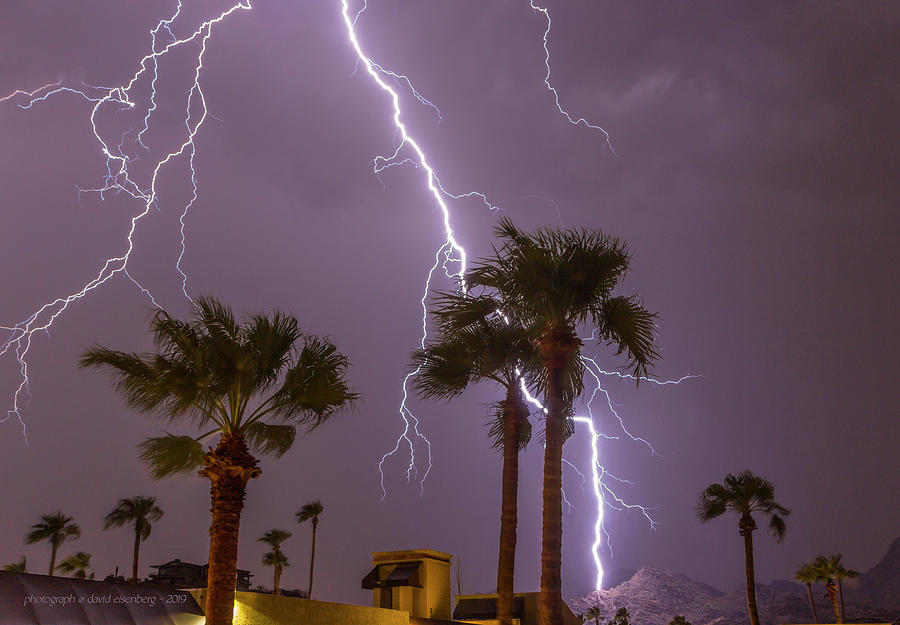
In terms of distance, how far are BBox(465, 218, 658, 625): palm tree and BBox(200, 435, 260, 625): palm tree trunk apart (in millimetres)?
4715

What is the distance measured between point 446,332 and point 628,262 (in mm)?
3759

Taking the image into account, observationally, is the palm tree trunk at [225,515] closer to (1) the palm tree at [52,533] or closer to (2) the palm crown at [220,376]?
(2) the palm crown at [220,376]

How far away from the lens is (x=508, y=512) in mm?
14773

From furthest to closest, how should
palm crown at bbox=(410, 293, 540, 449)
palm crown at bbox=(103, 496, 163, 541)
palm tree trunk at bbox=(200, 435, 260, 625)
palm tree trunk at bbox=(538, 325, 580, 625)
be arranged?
1. palm crown at bbox=(103, 496, 163, 541)
2. palm crown at bbox=(410, 293, 540, 449)
3. palm tree trunk at bbox=(200, 435, 260, 625)
4. palm tree trunk at bbox=(538, 325, 580, 625)

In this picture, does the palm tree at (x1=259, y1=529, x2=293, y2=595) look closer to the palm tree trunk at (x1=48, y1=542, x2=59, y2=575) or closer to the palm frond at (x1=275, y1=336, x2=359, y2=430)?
the palm tree trunk at (x1=48, y1=542, x2=59, y2=575)

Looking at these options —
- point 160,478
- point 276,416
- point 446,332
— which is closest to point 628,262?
point 446,332

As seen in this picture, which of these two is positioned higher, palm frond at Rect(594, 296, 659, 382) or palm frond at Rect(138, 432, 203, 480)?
palm frond at Rect(594, 296, 659, 382)

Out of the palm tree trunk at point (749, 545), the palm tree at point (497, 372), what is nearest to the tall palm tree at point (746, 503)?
the palm tree trunk at point (749, 545)

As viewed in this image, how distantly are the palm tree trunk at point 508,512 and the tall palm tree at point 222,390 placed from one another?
13.6ft

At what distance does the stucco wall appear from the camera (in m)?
13.1

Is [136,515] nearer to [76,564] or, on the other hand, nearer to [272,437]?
[76,564]

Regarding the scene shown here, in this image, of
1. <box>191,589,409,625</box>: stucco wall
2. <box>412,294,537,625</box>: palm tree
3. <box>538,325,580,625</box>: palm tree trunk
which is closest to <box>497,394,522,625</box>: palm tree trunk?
<box>412,294,537,625</box>: palm tree

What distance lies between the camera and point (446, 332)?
1418 cm

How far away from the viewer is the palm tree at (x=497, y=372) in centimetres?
1433
